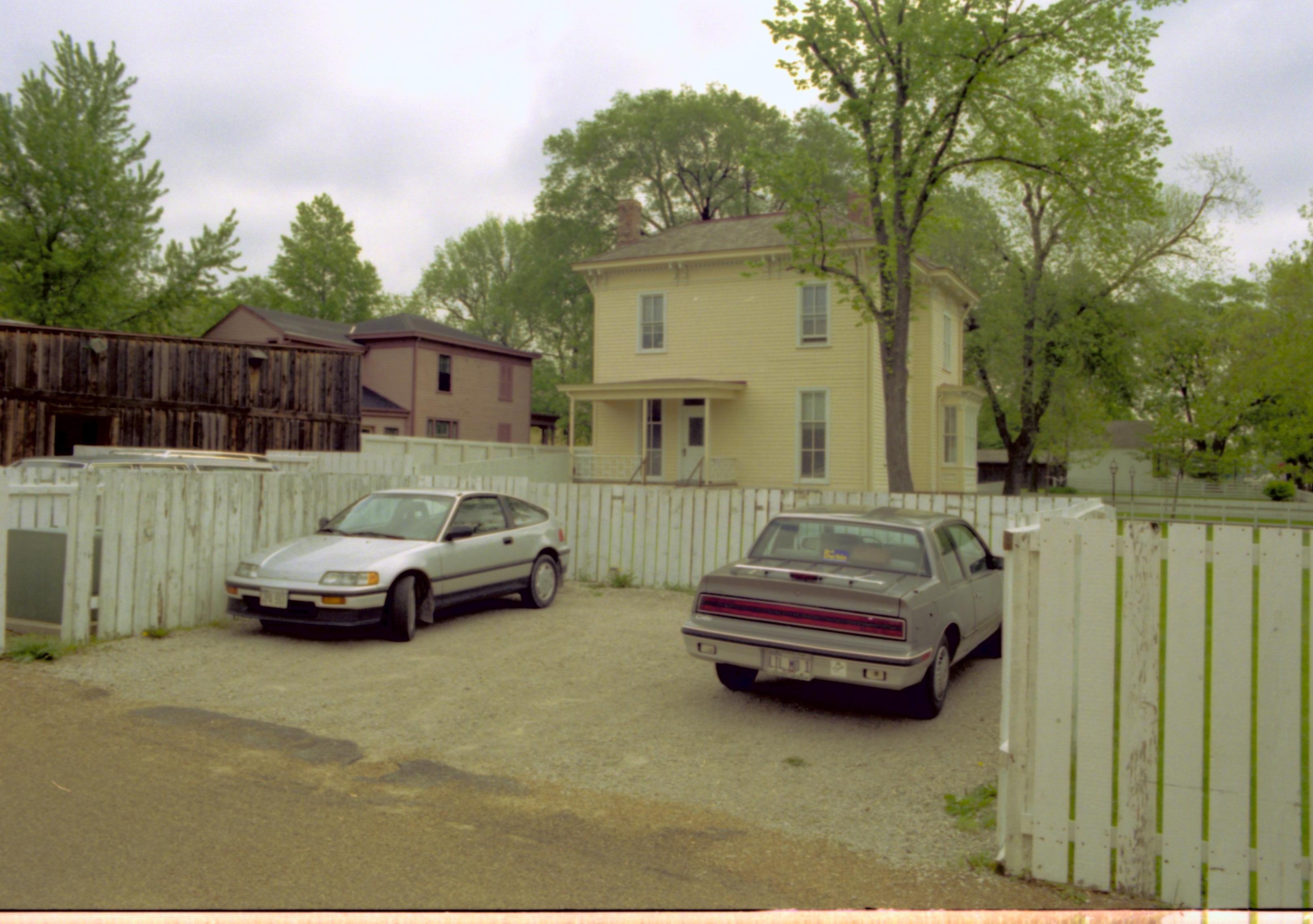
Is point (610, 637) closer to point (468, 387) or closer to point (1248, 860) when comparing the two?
point (1248, 860)

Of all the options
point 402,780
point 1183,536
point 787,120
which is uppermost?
point 787,120

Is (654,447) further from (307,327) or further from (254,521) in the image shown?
(254,521)

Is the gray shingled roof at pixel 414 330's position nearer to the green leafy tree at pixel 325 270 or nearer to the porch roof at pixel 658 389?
the porch roof at pixel 658 389

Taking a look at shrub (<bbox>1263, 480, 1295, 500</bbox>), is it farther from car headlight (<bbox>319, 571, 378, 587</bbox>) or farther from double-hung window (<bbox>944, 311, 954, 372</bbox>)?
car headlight (<bbox>319, 571, 378, 587</bbox>)

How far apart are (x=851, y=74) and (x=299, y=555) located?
1936cm

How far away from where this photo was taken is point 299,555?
9.43 m

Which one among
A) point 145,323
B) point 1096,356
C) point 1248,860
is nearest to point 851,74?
point 1096,356

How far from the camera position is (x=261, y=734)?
6336mm

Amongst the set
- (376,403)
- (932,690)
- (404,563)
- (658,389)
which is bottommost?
(932,690)

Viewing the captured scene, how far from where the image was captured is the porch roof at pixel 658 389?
2709cm

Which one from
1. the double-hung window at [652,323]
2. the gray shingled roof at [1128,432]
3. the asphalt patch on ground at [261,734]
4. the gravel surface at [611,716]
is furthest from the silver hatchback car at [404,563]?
the gray shingled roof at [1128,432]

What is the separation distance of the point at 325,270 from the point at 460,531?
185 feet

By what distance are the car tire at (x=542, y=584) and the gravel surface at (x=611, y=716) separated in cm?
107

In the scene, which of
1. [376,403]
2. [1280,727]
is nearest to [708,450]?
[376,403]
